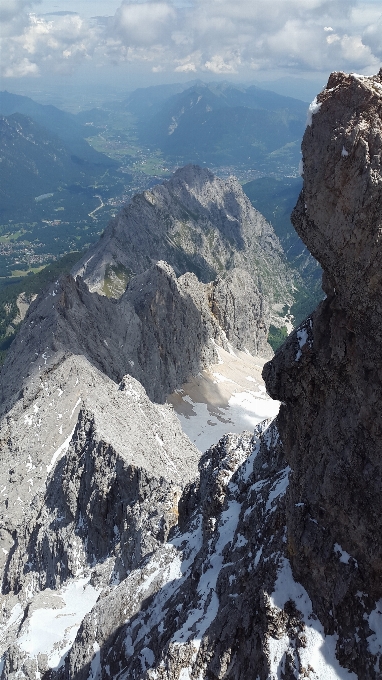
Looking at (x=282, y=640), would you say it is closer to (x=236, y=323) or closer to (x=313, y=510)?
(x=313, y=510)

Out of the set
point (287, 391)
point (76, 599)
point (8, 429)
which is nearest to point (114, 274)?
point (8, 429)

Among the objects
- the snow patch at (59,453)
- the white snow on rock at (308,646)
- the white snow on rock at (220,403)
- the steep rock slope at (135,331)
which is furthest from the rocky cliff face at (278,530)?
the white snow on rock at (220,403)

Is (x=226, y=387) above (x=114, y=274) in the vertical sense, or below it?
below

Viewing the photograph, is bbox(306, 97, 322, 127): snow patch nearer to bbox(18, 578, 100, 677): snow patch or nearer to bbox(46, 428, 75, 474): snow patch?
bbox(18, 578, 100, 677): snow patch

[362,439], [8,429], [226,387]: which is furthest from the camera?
[226,387]

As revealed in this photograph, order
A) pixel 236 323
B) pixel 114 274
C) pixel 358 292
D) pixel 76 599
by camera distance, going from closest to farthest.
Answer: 1. pixel 358 292
2. pixel 76 599
3. pixel 236 323
4. pixel 114 274

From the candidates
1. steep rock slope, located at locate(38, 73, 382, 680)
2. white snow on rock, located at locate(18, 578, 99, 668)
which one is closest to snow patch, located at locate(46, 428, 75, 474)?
white snow on rock, located at locate(18, 578, 99, 668)
